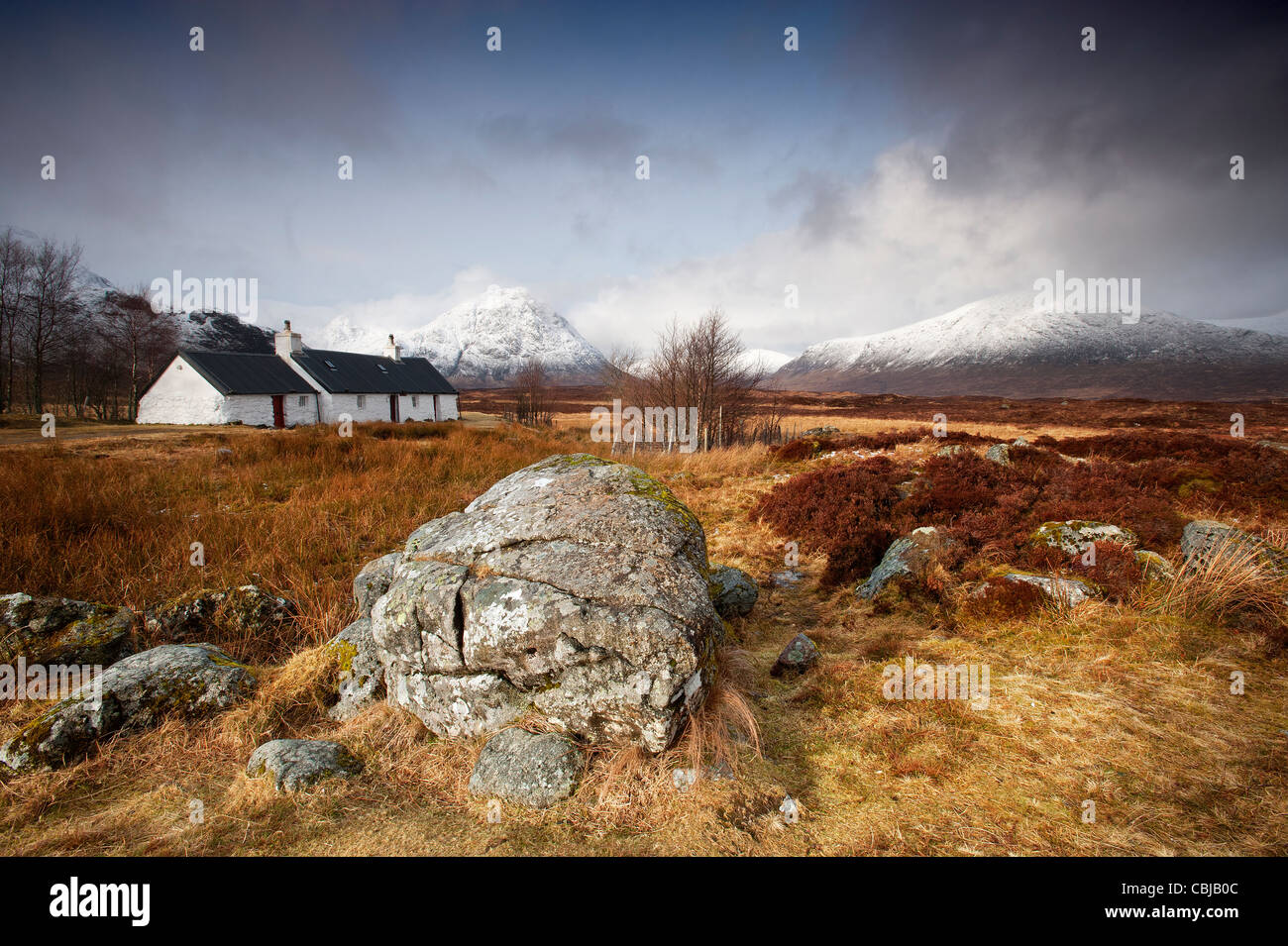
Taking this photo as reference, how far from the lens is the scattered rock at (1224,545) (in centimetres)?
535

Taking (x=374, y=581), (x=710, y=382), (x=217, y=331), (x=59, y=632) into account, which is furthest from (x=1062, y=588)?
(x=217, y=331)

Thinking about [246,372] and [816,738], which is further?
[246,372]

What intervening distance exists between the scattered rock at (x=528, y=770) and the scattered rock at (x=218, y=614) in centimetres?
371

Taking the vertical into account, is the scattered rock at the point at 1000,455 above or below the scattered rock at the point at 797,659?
above

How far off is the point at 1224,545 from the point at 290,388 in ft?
142

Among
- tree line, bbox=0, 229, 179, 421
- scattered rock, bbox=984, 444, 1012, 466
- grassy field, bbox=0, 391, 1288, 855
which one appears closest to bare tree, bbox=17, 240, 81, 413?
tree line, bbox=0, 229, 179, 421

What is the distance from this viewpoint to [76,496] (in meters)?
8.45

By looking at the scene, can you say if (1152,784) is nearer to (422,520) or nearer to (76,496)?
(422,520)

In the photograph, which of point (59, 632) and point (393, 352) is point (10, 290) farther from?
point (59, 632)

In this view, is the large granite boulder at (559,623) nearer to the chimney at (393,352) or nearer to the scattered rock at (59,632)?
the scattered rock at (59,632)

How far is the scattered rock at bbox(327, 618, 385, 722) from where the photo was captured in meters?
4.42

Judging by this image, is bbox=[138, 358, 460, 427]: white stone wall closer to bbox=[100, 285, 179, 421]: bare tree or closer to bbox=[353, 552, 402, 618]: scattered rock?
bbox=[100, 285, 179, 421]: bare tree

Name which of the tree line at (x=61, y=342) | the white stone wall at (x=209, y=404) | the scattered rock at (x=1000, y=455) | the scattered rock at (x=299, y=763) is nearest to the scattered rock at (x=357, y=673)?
the scattered rock at (x=299, y=763)

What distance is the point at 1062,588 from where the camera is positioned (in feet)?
18.0
